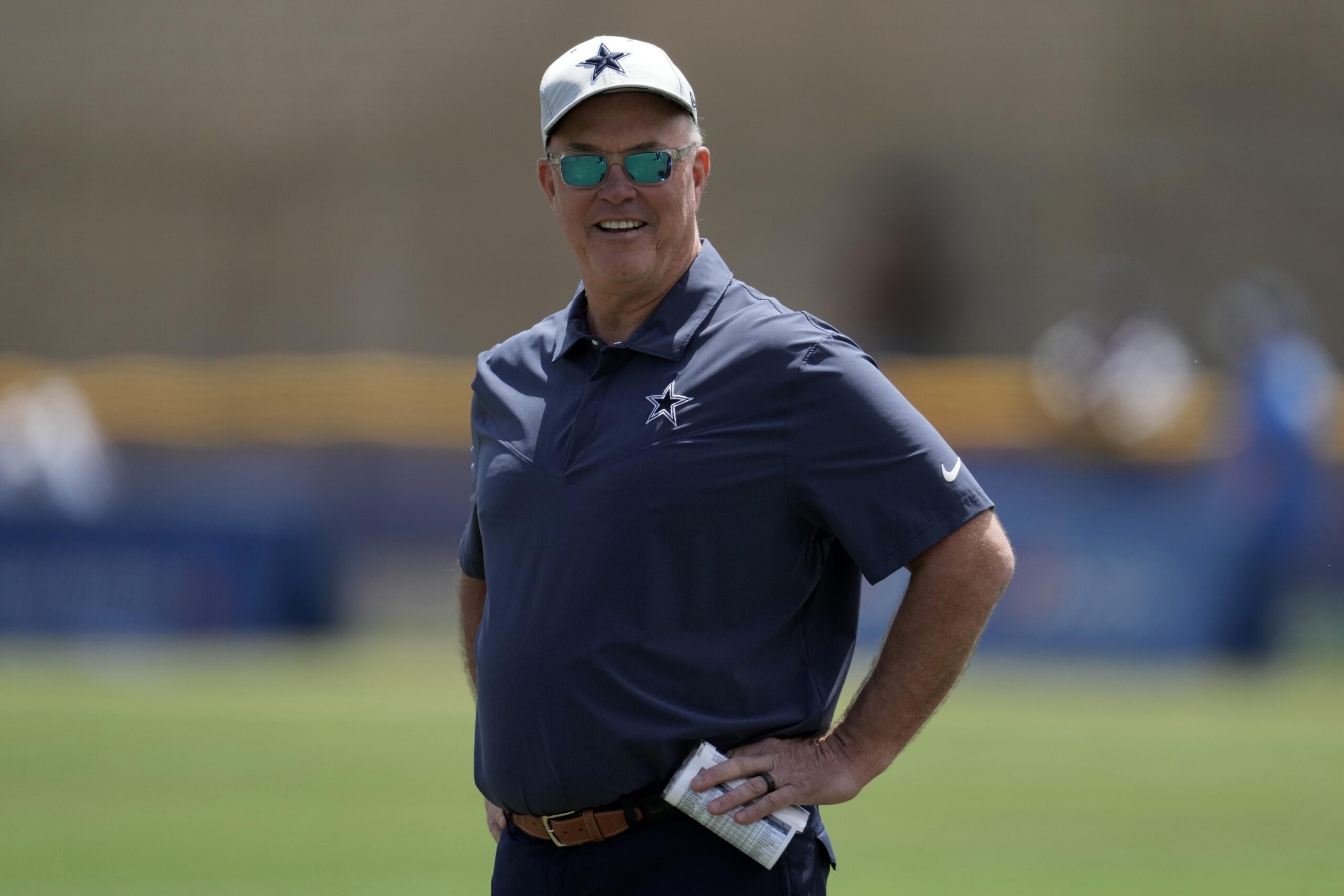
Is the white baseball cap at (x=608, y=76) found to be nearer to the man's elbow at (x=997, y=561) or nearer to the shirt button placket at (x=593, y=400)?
the shirt button placket at (x=593, y=400)

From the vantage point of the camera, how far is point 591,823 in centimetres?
344

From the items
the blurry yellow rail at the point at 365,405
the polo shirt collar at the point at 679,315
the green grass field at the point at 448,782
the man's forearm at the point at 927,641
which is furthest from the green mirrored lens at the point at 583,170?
the blurry yellow rail at the point at 365,405

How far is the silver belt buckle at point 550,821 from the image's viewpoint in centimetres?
346

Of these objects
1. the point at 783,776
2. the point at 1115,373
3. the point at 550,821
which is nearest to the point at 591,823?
the point at 550,821

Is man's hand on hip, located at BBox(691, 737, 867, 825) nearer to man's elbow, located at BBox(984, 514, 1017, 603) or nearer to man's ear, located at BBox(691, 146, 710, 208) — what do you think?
man's elbow, located at BBox(984, 514, 1017, 603)

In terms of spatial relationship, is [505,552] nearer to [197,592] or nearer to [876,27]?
[197,592]

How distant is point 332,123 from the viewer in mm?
23438

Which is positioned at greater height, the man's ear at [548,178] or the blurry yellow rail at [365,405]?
the blurry yellow rail at [365,405]

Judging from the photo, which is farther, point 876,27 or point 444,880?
point 876,27

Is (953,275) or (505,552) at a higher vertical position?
(953,275)

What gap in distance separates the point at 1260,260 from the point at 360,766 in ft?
52.6

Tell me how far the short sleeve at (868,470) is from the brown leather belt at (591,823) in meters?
0.61

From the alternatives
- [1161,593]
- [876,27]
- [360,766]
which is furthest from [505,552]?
[876,27]

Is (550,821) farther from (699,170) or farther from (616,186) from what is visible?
(699,170)
